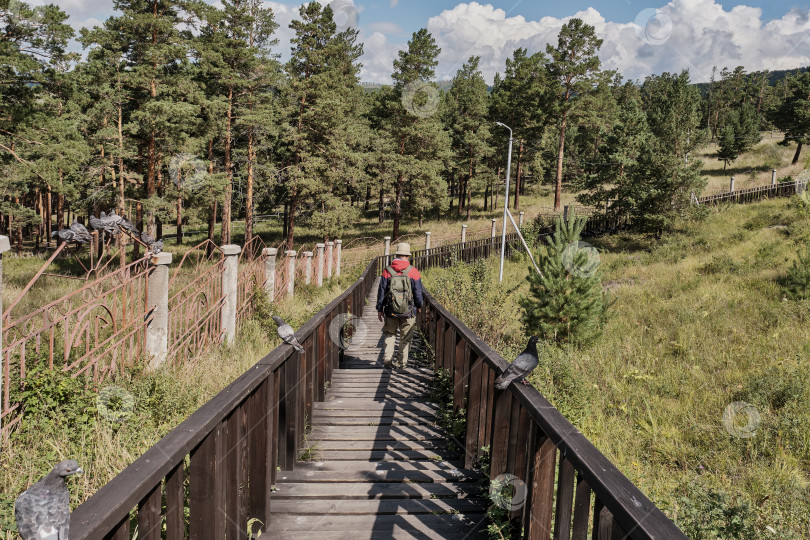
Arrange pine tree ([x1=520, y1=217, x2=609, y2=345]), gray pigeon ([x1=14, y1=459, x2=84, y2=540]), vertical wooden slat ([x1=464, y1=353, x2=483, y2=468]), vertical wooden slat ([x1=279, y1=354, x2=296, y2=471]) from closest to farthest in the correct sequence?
gray pigeon ([x1=14, y1=459, x2=84, y2=540]) < vertical wooden slat ([x1=279, y1=354, x2=296, y2=471]) < vertical wooden slat ([x1=464, y1=353, x2=483, y2=468]) < pine tree ([x1=520, y1=217, x2=609, y2=345])

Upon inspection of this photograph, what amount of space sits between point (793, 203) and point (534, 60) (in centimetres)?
2575

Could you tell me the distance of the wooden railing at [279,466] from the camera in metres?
1.45

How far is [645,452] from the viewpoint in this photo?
5949 mm

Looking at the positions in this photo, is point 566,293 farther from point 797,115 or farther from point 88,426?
point 797,115

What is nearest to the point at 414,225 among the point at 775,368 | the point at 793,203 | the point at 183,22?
the point at 183,22

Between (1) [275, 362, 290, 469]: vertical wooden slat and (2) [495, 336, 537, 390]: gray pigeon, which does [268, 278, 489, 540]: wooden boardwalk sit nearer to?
(1) [275, 362, 290, 469]: vertical wooden slat

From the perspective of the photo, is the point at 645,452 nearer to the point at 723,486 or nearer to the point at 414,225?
the point at 723,486

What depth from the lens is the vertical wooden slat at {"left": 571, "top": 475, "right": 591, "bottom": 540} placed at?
1901 millimetres
